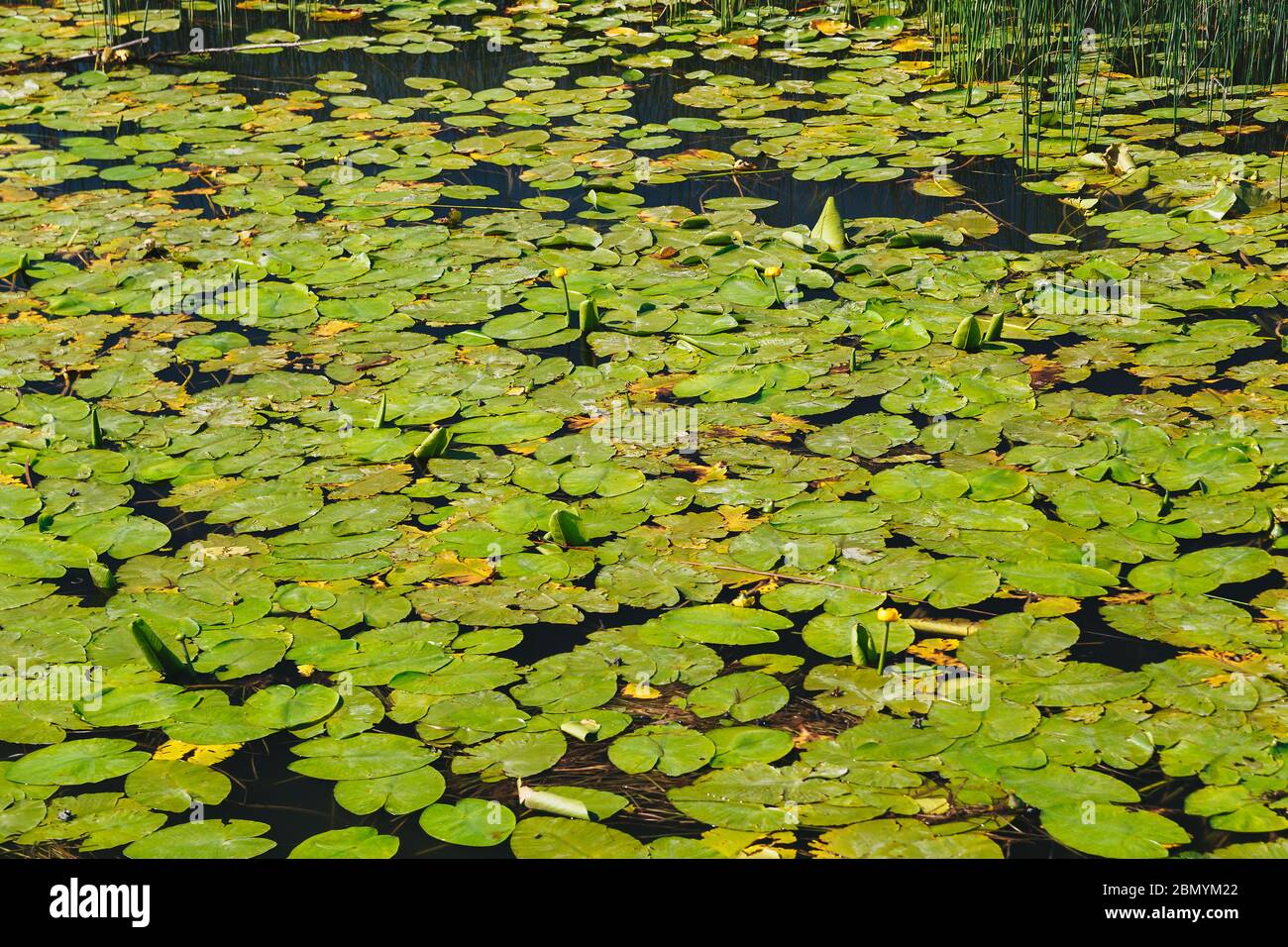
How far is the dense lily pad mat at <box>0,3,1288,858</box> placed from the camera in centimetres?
246

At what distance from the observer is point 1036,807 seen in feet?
7.72

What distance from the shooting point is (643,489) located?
3.39 m

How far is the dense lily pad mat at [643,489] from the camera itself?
2461mm

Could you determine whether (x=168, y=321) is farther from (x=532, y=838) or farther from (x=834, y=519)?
(x=532, y=838)

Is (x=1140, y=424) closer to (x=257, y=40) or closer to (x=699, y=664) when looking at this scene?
(x=699, y=664)

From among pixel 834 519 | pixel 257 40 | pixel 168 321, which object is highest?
pixel 257 40

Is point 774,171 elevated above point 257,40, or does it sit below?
below

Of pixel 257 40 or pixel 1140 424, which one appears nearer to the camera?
pixel 1140 424

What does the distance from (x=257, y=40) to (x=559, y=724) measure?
5.80 metres

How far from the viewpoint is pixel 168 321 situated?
4395mm
